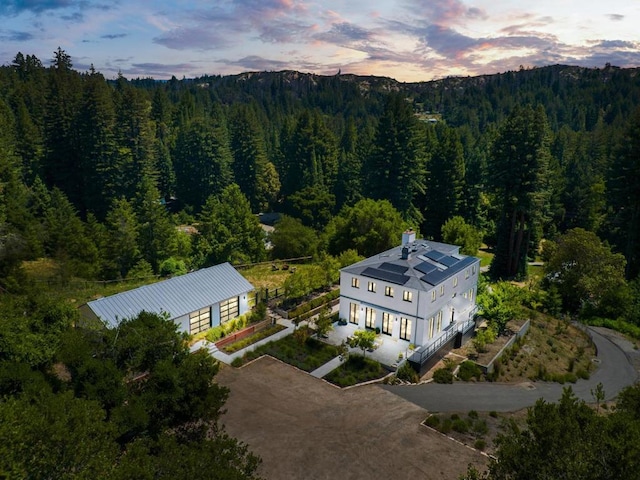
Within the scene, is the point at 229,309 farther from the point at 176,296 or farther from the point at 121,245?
the point at 121,245

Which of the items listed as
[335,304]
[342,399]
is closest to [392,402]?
[342,399]

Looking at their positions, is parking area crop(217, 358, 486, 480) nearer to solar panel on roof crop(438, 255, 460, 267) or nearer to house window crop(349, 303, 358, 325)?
house window crop(349, 303, 358, 325)

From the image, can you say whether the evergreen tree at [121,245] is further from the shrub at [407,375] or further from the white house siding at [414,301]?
the shrub at [407,375]

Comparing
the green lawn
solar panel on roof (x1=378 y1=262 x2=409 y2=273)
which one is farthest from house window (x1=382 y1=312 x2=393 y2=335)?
the green lawn

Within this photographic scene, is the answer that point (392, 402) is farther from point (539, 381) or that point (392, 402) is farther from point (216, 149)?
point (216, 149)

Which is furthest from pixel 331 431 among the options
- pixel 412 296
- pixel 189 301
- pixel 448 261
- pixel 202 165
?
pixel 202 165

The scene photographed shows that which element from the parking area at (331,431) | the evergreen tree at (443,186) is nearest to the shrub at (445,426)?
the parking area at (331,431)
